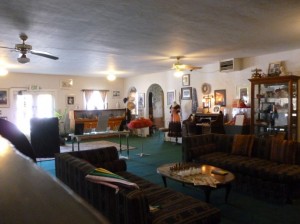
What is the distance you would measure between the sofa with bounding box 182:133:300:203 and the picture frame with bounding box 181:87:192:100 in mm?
3236

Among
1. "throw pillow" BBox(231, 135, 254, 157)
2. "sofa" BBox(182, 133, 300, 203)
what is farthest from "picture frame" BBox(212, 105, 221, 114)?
"throw pillow" BBox(231, 135, 254, 157)

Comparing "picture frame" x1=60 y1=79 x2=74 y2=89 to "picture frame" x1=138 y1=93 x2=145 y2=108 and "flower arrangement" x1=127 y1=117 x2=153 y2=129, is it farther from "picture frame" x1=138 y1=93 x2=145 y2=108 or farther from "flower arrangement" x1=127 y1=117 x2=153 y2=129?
"flower arrangement" x1=127 y1=117 x2=153 y2=129

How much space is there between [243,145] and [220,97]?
2890 mm

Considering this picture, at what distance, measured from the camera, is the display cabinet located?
17.7 feet

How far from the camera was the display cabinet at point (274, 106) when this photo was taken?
17.7 feet

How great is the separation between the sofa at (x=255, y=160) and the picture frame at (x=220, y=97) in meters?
2.28

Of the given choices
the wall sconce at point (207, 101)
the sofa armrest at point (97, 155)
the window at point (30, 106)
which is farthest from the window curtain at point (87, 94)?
the sofa armrest at point (97, 155)

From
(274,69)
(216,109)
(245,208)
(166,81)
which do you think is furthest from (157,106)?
(245,208)

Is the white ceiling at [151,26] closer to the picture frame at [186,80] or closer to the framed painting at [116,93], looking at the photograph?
the picture frame at [186,80]

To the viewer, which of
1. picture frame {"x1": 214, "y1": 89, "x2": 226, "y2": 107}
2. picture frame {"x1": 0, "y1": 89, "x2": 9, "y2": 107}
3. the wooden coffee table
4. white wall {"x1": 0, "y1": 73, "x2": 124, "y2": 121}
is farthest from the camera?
white wall {"x1": 0, "y1": 73, "x2": 124, "y2": 121}

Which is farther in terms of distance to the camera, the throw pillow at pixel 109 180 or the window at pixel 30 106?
the window at pixel 30 106

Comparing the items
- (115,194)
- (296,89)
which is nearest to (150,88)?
(296,89)

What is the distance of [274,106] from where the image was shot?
5.79 meters

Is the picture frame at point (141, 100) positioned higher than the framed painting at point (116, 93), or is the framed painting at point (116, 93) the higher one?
the framed painting at point (116, 93)
